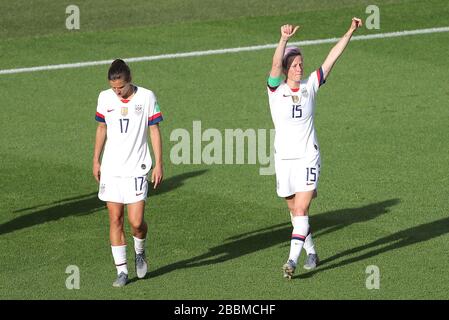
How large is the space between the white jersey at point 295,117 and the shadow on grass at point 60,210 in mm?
3715

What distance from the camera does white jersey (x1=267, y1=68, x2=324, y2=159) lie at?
541 inches

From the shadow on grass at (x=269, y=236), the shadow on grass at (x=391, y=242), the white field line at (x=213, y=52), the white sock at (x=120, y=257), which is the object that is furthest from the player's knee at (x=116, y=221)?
the white field line at (x=213, y=52)

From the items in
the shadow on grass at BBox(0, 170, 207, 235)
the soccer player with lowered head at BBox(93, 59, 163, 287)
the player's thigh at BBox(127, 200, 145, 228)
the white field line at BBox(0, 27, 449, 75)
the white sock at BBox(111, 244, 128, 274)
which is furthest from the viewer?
the white field line at BBox(0, 27, 449, 75)

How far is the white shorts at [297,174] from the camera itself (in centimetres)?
1378

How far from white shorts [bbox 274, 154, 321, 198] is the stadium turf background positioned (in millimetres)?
919

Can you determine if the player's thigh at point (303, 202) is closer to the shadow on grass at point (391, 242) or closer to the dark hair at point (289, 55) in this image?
the shadow on grass at point (391, 242)

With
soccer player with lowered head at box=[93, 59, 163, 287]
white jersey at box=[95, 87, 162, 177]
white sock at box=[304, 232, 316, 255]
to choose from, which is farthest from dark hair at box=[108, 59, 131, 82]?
white sock at box=[304, 232, 316, 255]

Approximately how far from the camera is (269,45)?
24.3 meters

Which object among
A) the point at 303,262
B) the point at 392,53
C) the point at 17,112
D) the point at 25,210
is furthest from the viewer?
the point at 392,53

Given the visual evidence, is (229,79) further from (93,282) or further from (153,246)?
(93,282)

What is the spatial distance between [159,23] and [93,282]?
1288cm

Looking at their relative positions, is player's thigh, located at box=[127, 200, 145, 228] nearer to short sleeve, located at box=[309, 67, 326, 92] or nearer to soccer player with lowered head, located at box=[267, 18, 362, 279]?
soccer player with lowered head, located at box=[267, 18, 362, 279]

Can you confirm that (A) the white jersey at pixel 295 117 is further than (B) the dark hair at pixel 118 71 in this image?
Yes
